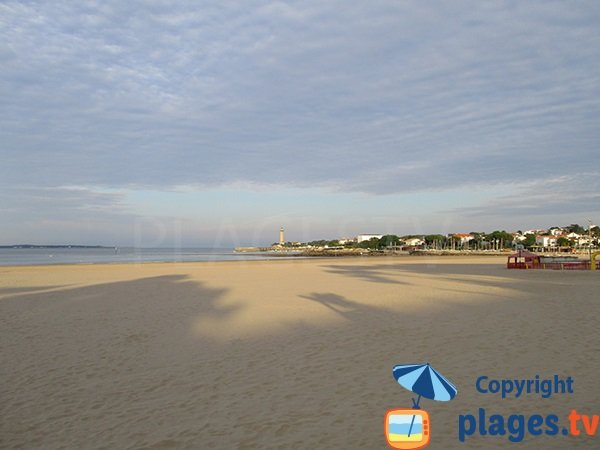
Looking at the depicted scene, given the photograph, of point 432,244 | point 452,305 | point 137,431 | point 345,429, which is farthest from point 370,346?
point 432,244

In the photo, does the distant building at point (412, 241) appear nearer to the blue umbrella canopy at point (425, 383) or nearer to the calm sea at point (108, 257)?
the calm sea at point (108, 257)

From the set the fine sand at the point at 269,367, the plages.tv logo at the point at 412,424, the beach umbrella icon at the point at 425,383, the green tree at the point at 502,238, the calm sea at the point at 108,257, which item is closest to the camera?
the plages.tv logo at the point at 412,424

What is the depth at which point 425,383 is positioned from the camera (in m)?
3.44

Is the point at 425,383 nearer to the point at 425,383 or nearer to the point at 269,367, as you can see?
the point at 425,383

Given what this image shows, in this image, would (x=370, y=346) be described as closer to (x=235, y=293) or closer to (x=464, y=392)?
(x=464, y=392)

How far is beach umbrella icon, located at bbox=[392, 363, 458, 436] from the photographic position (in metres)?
3.38

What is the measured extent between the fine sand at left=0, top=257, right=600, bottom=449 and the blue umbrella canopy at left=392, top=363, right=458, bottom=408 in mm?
1374

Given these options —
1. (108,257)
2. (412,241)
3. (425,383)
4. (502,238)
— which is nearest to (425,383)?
(425,383)

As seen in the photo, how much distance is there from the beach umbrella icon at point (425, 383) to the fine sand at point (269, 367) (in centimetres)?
137

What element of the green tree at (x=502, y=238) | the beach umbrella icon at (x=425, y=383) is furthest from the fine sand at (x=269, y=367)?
the green tree at (x=502, y=238)

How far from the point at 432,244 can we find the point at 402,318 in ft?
495

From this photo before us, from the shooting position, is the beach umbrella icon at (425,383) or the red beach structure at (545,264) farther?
the red beach structure at (545,264)

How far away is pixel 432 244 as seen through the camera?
6147 inches

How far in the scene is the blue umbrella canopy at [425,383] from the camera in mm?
3379
